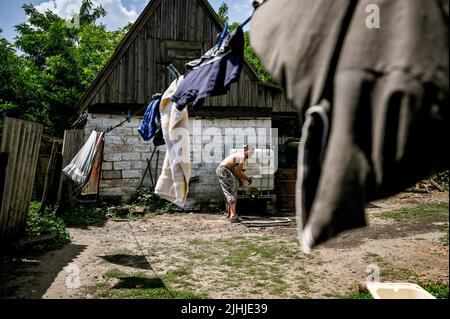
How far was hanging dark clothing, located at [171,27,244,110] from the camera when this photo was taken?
9.66 ft

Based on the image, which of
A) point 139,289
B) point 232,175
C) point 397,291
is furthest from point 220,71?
point 232,175

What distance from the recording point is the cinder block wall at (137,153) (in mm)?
10602

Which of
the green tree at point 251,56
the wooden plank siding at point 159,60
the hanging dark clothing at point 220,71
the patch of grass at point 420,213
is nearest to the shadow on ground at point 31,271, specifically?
the hanging dark clothing at point 220,71

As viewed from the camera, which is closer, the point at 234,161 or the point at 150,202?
the point at 234,161

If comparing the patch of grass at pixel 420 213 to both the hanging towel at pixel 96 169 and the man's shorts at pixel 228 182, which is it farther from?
the hanging towel at pixel 96 169

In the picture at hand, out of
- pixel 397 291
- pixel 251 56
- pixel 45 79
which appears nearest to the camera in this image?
pixel 397 291

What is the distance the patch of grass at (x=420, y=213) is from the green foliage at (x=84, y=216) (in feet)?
26.0

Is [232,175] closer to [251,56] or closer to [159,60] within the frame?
[159,60]

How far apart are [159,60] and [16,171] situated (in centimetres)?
637

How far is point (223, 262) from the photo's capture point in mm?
5820

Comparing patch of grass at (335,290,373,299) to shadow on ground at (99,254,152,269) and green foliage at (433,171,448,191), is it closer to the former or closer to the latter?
shadow on ground at (99,254,152,269)

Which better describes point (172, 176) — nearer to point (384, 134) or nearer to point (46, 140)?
point (384, 134)

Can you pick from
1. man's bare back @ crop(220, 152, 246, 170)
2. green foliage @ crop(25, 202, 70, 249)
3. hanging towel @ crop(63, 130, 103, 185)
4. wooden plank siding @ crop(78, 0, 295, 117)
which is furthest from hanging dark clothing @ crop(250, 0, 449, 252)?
wooden plank siding @ crop(78, 0, 295, 117)
